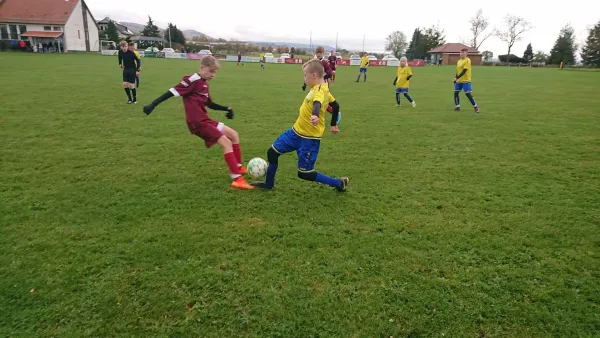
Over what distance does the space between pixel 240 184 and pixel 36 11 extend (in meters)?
70.5

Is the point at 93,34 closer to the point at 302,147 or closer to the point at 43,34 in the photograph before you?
the point at 43,34

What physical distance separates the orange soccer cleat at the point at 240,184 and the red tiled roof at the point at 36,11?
66194 mm

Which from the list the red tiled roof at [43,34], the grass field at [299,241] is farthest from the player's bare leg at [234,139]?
the red tiled roof at [43,34]

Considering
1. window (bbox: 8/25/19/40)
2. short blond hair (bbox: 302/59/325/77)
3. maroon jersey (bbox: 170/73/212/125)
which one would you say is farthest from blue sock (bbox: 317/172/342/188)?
window (bbox: 8/25/19/40)

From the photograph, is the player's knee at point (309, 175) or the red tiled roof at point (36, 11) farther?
the red tiled roof at point (36, 11)

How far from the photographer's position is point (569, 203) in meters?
4.97

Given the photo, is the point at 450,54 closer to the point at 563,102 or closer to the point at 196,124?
the point at 563,102

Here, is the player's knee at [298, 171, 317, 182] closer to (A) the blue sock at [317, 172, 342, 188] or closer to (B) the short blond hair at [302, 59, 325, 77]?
(A) the blue sock at [317, 172, 342, 188]

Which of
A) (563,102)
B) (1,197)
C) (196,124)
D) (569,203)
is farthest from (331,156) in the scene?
(563,102)

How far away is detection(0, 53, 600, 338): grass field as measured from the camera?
9.48 feet

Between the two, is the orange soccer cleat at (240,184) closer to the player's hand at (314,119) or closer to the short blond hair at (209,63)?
the player's hand at (314,119)

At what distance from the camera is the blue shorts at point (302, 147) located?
4.92 metres

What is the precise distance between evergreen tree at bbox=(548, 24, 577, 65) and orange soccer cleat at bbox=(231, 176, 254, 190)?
3117 inches

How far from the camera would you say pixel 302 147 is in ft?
16.2
